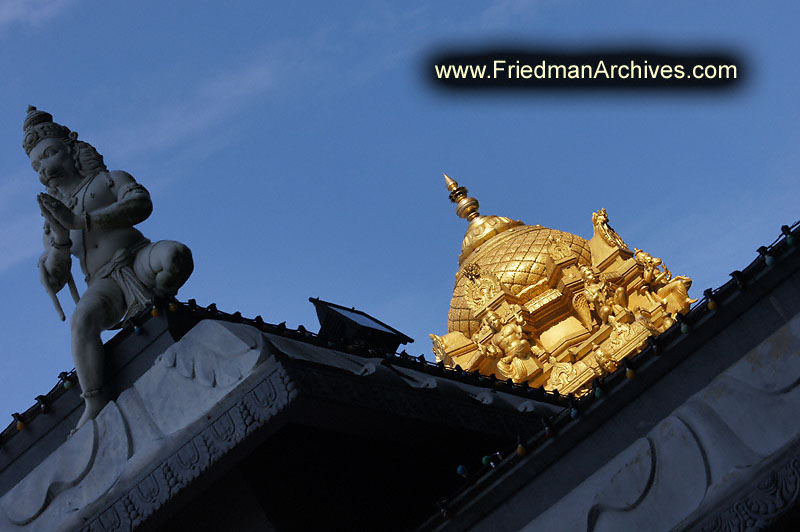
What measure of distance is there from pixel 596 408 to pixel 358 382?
258 cm

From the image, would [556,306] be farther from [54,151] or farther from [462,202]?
[54,151]

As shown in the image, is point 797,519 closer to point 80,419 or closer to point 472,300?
point 80,419

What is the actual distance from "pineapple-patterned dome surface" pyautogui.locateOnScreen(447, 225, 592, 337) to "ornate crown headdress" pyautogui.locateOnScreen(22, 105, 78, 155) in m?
25.5

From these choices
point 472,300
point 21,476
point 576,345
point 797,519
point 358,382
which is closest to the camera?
point 797,519

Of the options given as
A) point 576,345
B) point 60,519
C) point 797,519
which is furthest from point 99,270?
point 576,345

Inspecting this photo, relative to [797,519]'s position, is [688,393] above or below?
above

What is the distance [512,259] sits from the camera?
40.1 meters

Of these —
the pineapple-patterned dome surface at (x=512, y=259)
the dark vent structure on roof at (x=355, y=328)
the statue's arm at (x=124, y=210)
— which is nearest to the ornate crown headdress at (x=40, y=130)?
the statue's arm at (x=124, y=210)

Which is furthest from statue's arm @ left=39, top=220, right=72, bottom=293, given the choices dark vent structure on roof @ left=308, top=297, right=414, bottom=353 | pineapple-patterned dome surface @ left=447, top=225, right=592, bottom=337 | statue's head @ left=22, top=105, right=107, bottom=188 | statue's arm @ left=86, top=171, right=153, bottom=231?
pineapple-patterned dome surface @ left=447, top=225, right=592, bottom=337

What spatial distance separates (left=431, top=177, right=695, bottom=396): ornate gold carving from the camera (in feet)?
119

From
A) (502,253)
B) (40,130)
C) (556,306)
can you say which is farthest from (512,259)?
(40,130)

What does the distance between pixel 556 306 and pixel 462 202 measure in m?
7.73

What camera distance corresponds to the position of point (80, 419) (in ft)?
42.2

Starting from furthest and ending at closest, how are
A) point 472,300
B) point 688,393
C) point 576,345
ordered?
point 472,300
point 576,345
point 688,393
